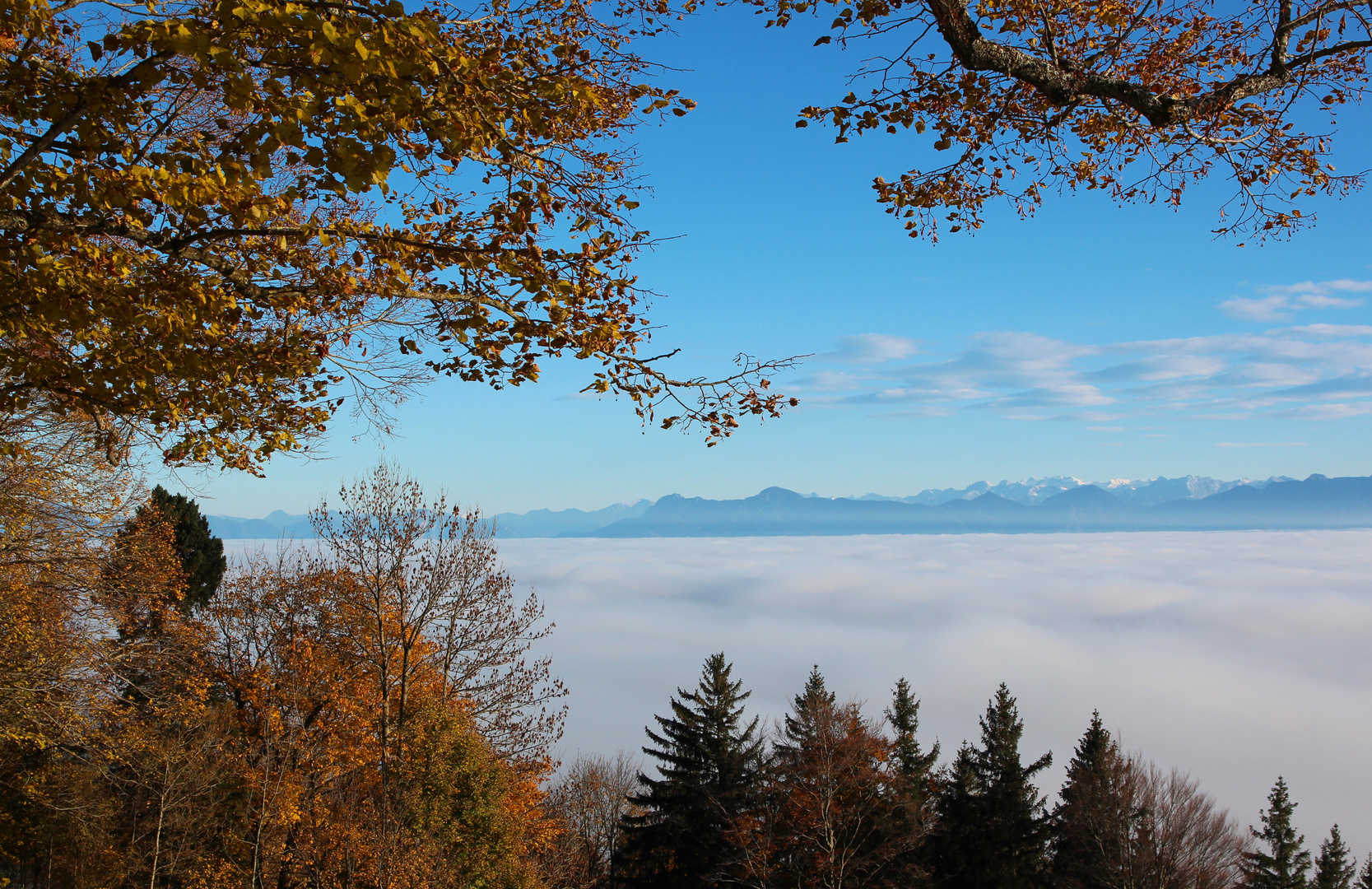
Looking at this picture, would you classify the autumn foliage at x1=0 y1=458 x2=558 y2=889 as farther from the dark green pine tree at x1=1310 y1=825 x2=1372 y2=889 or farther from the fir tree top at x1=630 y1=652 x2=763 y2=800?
the dark green pine tree at x1=1310 y1=825 x2=1372 y2=889

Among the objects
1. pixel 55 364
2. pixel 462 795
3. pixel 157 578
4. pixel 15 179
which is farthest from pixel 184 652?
pixel 15 179

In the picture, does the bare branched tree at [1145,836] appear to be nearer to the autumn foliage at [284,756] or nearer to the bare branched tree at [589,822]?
the bare branched tree at [589,822]

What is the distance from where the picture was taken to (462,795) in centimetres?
1722

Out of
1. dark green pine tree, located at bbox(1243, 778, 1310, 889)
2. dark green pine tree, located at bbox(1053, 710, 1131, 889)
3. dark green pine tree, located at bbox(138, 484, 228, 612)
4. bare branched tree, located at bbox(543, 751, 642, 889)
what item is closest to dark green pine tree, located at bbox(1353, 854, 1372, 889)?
dark green pine tree, located at bbox(1243, 778, 1310, 889)

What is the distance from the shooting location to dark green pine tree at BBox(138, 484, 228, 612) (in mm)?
26094

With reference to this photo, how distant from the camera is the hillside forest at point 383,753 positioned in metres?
12.9

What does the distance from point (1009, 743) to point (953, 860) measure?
14.0 feet

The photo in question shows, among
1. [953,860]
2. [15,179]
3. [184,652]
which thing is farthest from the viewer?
[953,860]

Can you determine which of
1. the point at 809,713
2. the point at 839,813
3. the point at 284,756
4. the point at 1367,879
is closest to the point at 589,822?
the point at 809,713

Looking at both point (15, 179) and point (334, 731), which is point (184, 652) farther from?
point (15, 179)

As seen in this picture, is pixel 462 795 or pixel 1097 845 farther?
pixel 1097 845

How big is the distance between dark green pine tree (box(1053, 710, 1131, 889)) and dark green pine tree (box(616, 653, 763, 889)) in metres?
11.0

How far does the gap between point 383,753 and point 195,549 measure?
16.5 m

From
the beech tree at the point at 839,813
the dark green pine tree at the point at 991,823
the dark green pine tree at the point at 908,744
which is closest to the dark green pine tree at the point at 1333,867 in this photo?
the dark green pine tree at the point at 991,823
